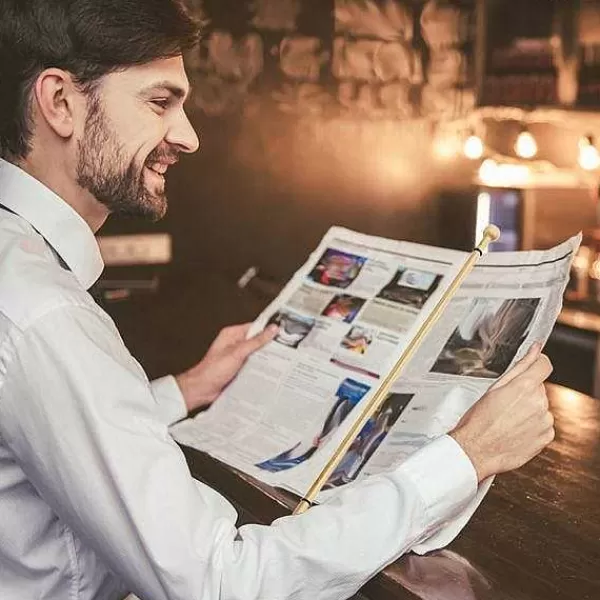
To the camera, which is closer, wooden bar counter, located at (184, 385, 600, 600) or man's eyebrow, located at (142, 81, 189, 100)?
wooden bar counter, located at (184, 385, 600, 600)

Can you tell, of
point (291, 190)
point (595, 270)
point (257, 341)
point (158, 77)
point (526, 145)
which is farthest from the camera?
point (526, 145)

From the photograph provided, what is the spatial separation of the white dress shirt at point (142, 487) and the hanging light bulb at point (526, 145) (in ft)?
10.3

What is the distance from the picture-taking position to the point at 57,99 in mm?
1065

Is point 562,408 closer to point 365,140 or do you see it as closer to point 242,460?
point 242,460

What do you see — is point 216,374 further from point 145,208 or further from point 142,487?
point 142,487

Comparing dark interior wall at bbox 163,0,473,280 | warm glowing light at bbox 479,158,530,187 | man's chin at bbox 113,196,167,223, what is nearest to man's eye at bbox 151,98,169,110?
man's chin at bbox 113,196,167,223

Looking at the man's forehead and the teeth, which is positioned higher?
the man's forehead

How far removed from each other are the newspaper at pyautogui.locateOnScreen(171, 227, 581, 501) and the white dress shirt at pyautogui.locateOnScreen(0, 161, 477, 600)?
0.39 ft

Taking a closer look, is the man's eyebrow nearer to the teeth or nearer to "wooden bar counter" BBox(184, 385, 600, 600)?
the teeth

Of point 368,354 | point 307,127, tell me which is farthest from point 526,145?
point 368,354

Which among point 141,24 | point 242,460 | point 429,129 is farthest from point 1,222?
point 429,129

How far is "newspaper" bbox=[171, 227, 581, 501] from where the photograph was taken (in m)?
1.07

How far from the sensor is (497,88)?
395 centimetres

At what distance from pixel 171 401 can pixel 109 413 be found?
522 millimetres
